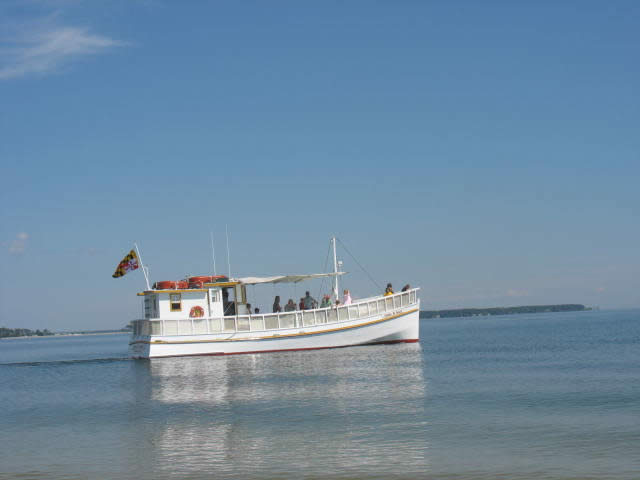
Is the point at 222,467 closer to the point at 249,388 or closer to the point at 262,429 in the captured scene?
Result: the point at 262,429

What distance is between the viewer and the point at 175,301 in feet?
135

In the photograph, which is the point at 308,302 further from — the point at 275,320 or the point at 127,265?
the point at 127,265

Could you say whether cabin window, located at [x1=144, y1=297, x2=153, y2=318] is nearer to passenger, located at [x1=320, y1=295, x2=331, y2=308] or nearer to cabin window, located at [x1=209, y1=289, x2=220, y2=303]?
cabin window, located at [x1=209, y1=289, x2=220, y2=303]

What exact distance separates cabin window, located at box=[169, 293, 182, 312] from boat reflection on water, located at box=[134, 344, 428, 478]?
572cm

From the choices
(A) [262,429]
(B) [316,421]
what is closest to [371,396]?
(B) [316,421]

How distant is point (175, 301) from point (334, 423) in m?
24.1

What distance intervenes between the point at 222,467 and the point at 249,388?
12.5m

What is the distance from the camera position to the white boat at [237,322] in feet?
133

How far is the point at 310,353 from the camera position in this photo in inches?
1607

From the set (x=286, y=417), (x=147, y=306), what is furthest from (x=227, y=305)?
(x=286, y=417)

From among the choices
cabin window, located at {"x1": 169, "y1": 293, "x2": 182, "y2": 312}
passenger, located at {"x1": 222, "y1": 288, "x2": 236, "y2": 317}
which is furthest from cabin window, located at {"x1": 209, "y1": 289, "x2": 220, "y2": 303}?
cabin window, located at {"x1": 169, "y1": 293, "x2": 182, "y2": 312}

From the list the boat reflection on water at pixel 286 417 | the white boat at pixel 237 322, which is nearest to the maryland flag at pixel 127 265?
the white boat at pixel 237 322

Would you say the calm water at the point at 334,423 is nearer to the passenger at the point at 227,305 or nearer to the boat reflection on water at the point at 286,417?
the boat reflection on water at the point at 286,417

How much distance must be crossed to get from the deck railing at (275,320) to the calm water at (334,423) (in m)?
6.27
